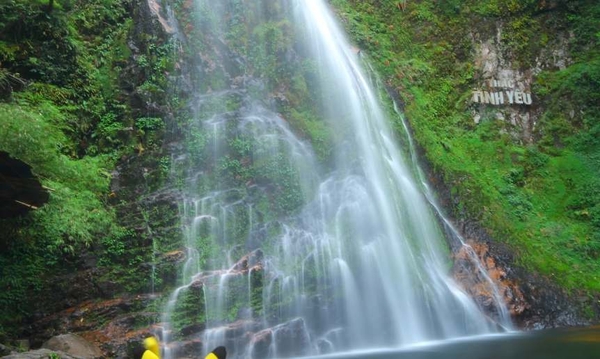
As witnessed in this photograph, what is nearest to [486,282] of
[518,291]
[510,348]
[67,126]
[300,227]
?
[518,291]

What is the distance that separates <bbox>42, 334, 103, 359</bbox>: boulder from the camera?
25.9 feet

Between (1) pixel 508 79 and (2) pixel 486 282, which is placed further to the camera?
(1) pixel 508 79

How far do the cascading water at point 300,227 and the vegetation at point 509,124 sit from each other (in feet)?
6.09

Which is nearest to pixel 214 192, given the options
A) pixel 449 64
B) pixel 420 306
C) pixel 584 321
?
pixel 420 306

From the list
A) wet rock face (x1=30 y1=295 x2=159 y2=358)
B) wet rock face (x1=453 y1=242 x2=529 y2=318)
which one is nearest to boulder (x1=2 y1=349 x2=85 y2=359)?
wet rock face (x1=30 y1=295 x2=159 y2=358)

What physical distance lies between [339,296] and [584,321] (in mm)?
5899

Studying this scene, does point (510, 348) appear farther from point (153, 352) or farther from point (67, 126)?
point (67, 126)

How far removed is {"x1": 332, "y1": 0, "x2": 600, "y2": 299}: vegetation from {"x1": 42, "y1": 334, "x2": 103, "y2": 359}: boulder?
31.2ft

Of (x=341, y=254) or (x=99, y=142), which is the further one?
(x=99, y=142)

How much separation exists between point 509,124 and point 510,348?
31.4ft

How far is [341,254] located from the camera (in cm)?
1096

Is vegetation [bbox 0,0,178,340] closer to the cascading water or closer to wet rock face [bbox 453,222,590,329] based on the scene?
the cascading water

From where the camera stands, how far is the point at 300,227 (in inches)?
448

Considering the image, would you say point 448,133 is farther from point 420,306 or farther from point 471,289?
point 420,306
